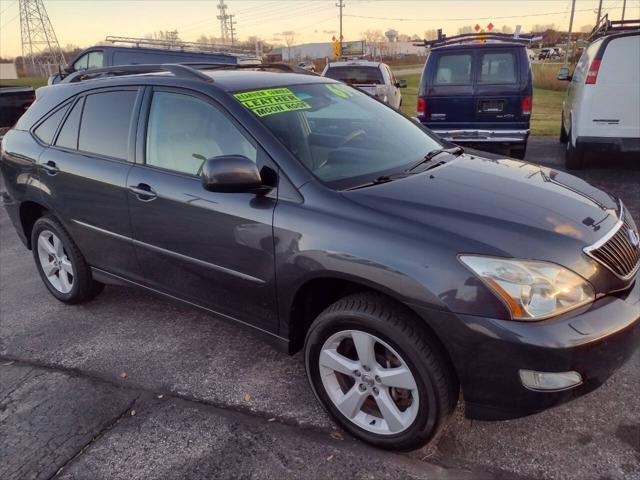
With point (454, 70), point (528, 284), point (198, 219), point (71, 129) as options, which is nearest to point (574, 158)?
point (454, 70)

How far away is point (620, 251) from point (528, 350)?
79 centimetres

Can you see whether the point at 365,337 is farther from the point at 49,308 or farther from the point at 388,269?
the point at 49,308

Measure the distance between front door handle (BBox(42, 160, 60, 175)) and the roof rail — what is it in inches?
29.3

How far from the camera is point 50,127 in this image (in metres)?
3.93

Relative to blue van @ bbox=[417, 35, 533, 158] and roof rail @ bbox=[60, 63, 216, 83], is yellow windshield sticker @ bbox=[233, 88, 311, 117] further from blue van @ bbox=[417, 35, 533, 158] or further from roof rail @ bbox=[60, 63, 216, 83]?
blue van @ bbox=[417, 35, 533, 158]

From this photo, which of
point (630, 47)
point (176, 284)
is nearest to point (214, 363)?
point (176, 284)

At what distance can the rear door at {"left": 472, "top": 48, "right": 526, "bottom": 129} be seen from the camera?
798 cm

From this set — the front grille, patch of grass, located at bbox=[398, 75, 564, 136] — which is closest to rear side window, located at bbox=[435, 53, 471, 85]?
patch of grass, located at bbox=[398, 75, 564, 136]

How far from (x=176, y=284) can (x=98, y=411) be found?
810mm

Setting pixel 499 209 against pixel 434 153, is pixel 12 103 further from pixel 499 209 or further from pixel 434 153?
pixel 499 209

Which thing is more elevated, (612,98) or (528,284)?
(612,98)

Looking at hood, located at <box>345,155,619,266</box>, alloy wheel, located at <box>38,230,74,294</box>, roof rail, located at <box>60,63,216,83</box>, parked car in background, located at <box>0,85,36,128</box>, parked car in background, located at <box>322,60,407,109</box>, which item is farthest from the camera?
parked car in background, located at <box>322,60,407,109</box>

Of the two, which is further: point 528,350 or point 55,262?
point 55,262

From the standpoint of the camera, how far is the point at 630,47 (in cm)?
658
